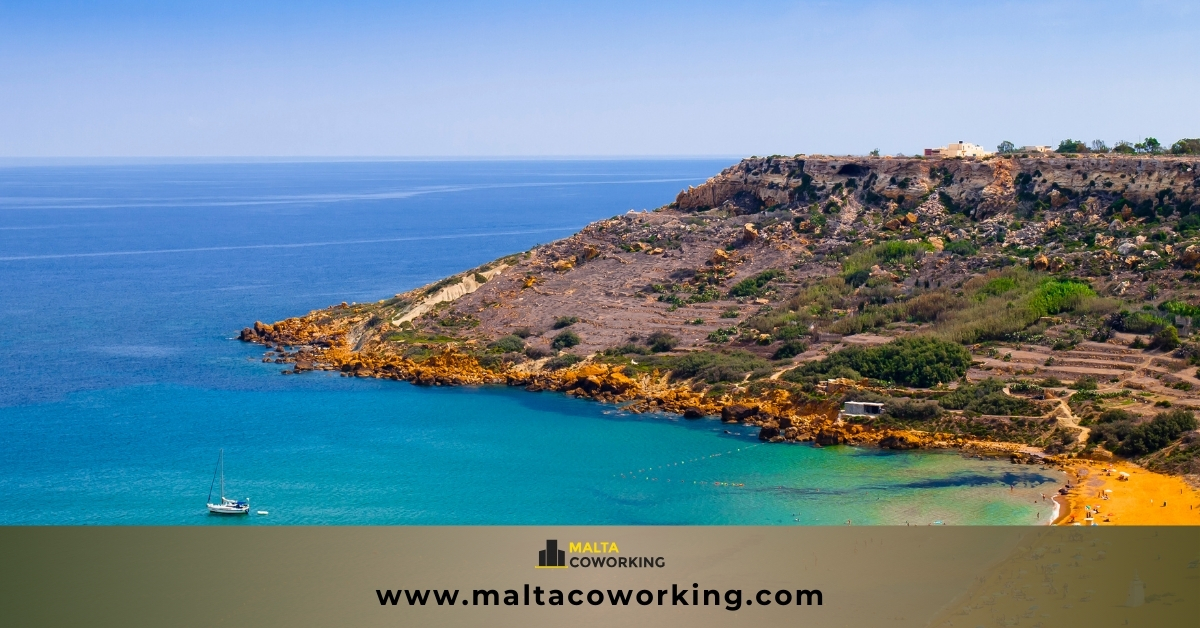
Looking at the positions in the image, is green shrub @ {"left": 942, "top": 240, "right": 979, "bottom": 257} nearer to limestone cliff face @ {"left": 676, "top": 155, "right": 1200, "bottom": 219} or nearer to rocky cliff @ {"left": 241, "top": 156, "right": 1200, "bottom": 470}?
rocky cliff @ {"left": 241, "top": 156, "right": 1200, "bottom": 470}

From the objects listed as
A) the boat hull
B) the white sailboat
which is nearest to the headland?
the white sailboat

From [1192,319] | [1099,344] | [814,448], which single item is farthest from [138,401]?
[1192,319]

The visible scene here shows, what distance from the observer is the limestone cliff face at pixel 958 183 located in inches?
2459

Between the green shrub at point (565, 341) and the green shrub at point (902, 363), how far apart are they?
12.2 meters

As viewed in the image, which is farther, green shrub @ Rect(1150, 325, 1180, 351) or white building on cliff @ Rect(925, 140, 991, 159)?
white building on cliff @ Rect(925, 140, 991, 159)

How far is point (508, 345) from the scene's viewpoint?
58250 mm

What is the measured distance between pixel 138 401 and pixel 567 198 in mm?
146810

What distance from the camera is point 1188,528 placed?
1078 inches

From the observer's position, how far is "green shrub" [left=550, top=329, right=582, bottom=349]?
2269 inches

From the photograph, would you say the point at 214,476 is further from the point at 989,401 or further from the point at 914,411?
the point at 989,401

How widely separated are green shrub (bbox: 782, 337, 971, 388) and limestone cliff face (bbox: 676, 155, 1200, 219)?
1975 centimetres

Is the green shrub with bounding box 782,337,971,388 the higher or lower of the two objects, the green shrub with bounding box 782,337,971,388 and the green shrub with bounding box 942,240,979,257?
the lower

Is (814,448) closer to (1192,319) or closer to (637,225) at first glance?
(1192,319)

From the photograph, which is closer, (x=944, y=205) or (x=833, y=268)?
(x=833, y=268)
